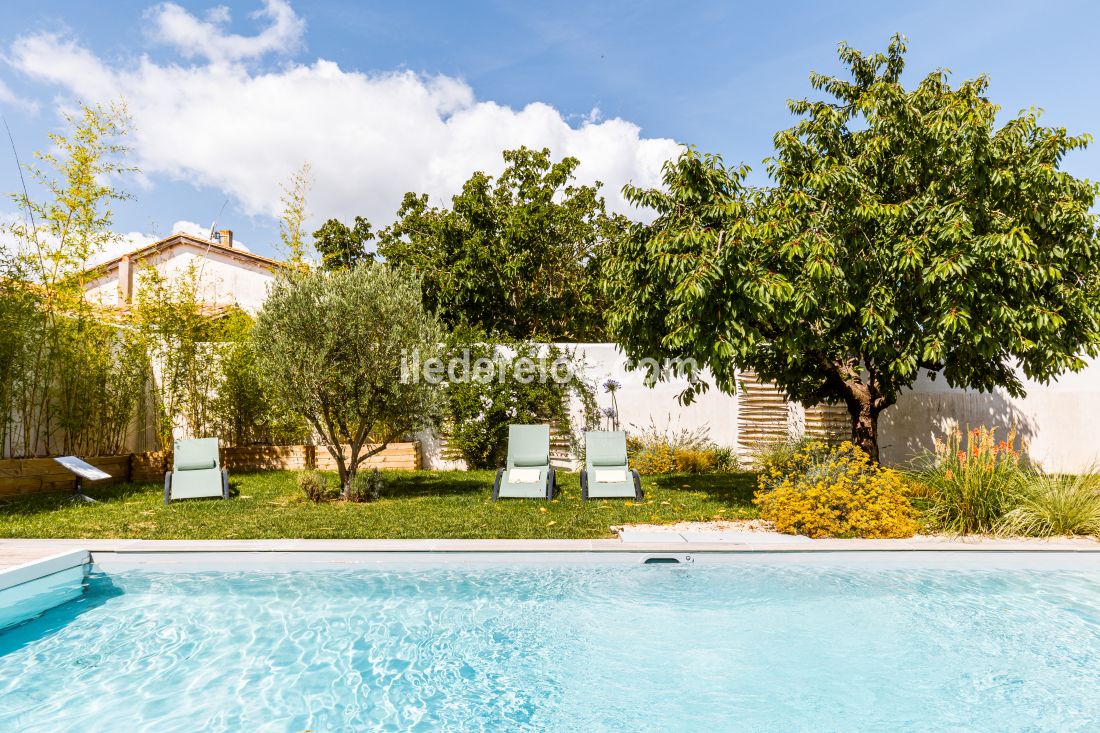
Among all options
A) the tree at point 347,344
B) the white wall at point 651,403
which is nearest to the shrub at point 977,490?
the white wall at point 651,403

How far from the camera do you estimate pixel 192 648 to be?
15.7 ft

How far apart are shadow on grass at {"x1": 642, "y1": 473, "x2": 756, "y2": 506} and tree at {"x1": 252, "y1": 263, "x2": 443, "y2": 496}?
4.19m

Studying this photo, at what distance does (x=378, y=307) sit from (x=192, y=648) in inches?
191

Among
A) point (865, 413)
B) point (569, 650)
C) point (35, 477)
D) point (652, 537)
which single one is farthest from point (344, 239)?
point (569, 650)

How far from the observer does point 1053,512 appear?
686cm

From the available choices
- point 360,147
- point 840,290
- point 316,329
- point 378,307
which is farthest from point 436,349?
point 360,147

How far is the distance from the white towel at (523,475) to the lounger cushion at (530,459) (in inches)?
9.5

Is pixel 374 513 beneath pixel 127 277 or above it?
beneath

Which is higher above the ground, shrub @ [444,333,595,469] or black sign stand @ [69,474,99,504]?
shrub @ [444,333,595,469]

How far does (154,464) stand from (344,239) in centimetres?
1091

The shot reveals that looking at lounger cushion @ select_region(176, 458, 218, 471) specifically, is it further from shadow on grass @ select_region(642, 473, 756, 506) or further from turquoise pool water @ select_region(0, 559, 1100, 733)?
shadow on grass @ select_region(642, 473, 756, 506)

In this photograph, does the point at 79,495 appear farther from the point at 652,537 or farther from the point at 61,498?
the point at 652,537

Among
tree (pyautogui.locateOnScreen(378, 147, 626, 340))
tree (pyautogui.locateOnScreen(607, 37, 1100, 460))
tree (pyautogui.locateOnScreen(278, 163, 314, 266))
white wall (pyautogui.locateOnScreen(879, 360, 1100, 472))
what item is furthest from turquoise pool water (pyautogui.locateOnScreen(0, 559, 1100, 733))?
tree (pyautogui.locateOnScreen(378, 147, 626, 340))

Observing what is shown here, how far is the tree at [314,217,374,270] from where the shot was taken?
21.1 m
